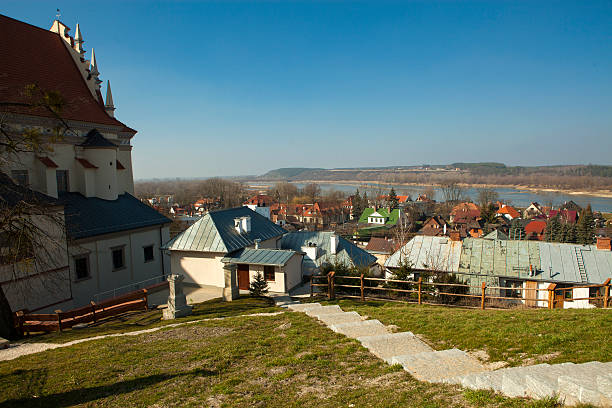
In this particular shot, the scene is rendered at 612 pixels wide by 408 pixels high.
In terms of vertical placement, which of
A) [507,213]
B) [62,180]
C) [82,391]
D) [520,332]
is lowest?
[507,213]

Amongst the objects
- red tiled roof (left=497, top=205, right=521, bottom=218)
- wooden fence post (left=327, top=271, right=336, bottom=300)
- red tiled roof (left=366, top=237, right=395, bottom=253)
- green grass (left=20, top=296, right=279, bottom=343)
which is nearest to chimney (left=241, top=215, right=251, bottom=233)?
green grass (left=20, top=296, right=279, bottom=343)

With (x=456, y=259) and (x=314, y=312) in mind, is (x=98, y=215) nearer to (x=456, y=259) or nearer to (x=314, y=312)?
(x=314, y=312)

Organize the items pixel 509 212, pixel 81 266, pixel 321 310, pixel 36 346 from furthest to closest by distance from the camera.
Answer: pixel 509 212 < pixel 81 266 < pixel 321 310 < pixel 36 346

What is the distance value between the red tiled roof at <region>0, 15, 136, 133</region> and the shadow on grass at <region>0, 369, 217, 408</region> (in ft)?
47.1

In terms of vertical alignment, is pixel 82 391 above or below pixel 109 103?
below

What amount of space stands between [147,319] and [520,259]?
2171 cm

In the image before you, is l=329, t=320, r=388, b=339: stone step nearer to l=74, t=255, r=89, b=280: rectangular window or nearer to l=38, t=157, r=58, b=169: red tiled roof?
l=74, t=255, r=89, b=280: rectangular window

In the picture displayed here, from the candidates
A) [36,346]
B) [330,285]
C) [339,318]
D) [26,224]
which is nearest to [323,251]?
[330,285]

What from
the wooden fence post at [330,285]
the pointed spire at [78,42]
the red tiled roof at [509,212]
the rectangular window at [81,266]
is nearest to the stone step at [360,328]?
the wooden fence post at [330,285]

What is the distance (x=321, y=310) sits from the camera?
40.8ft

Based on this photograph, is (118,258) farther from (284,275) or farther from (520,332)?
(520,332)

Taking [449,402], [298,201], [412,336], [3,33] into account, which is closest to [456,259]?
[412,336]

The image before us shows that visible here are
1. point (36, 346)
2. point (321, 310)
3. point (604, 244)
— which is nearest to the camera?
point (36, 346)

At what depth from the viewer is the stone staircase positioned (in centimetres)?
443
